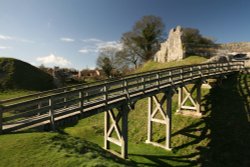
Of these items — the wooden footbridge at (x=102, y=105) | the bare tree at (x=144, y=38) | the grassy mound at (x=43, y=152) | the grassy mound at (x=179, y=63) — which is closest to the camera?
the grassy mound at (x=43, y=152)

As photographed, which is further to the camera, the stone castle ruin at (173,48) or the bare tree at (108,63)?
the bare tree at (108,63)

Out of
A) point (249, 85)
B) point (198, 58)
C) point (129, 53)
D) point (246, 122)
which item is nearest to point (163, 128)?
point (246, 122)

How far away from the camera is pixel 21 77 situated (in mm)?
36156

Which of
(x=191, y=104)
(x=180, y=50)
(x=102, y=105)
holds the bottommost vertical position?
(x=191, y=104)

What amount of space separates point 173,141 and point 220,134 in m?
3.13

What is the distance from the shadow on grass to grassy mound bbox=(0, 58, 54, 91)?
79.7 ft

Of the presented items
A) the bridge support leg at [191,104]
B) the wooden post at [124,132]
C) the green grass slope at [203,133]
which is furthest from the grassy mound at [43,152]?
the bridge support leg at [191,104]

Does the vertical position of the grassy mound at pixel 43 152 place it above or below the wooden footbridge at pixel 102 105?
below

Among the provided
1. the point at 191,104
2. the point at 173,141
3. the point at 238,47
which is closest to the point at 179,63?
the point at 238,47

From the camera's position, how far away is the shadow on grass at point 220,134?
1462 centimetres

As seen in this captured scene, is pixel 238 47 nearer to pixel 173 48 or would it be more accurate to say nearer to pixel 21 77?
pixel 173 48

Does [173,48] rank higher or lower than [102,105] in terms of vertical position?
higher

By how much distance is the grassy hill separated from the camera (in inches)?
323

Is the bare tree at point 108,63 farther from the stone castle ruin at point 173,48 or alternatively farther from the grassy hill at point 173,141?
the grassy hill at point 173,141
